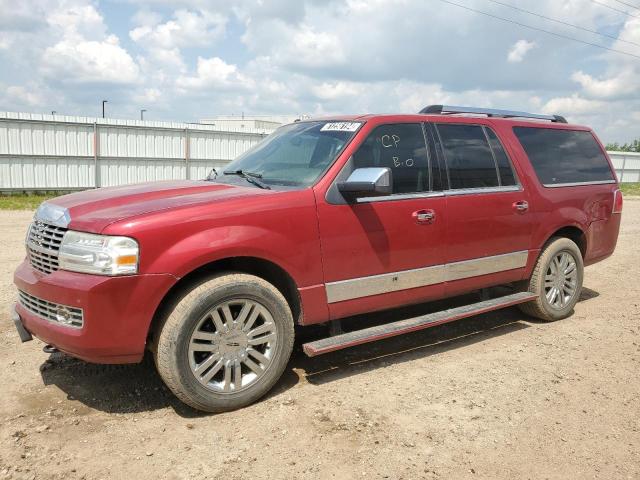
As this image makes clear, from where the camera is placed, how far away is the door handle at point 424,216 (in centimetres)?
442

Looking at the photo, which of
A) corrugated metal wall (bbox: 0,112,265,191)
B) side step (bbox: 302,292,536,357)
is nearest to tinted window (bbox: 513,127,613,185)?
side step (bbox: 302,292,536,357)

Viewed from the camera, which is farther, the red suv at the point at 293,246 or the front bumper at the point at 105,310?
the red suv at the point at 293,246

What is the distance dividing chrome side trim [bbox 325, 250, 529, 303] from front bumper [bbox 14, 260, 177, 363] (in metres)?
1.29

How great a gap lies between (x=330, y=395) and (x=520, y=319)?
2891mm

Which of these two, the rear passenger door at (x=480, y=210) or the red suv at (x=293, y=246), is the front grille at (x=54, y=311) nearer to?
the red suv at (x=293, y=246)

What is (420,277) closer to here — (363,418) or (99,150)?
(363,418)

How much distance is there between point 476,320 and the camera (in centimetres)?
589

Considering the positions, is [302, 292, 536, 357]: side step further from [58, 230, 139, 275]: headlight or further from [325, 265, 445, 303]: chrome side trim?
[58, 230, 139, 275]: headlight

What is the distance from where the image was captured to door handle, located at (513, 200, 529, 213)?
5.17 m

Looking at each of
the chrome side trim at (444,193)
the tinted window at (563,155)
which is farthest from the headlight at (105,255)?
the tinted window at (563,155)

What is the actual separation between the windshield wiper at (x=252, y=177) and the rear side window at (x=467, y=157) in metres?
1.61

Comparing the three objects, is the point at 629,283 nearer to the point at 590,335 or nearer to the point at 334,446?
the point at 590,335

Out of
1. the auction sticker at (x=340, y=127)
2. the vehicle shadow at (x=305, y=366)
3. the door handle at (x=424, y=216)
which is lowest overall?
the vehicle shadow at (x=305, y=366)

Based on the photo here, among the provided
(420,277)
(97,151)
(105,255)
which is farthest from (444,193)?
(97,151)
